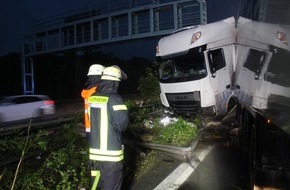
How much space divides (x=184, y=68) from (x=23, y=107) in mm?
9453

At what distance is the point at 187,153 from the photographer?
280 inches

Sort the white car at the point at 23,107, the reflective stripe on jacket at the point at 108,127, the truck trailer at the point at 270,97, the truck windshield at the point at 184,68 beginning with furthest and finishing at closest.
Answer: the white car at the point at 23,107 < the truck windshield at the point at 184,68 < the reflective stripe on jacket at the point at 108,127 < the truck trailer at the point at 270,97

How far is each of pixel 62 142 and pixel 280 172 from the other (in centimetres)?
628

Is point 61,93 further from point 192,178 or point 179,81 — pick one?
point 192,178

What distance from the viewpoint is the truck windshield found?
11.8 meters

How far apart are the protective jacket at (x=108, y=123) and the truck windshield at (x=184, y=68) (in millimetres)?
7178

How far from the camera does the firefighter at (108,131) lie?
4584 mm

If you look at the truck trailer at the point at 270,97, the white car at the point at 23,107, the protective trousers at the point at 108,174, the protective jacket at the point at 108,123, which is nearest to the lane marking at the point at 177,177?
the protective trousers at the point at 108,174

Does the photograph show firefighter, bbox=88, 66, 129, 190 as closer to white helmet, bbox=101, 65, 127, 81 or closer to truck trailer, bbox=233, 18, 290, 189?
white helmet, bbox=101, 65, 127, 81

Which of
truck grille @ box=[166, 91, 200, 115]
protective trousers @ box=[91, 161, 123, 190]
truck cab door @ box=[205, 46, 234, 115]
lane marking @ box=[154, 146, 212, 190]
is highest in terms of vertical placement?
truck cab door @ box=[205, 46, 234, 115]

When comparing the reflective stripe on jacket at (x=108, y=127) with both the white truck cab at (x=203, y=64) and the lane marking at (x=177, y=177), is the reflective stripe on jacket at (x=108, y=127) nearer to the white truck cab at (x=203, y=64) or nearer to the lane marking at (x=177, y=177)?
the lane marking at (x=177, y=177)

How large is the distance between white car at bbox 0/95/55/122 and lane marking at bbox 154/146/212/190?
1266 cm

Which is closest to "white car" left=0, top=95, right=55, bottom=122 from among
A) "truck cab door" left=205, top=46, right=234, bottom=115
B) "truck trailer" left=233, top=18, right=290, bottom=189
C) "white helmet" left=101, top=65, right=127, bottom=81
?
"truck cab door" left=205, top=46, right=234, bottom=115

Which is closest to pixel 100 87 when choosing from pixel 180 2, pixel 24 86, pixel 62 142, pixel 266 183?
pixel 266 183
